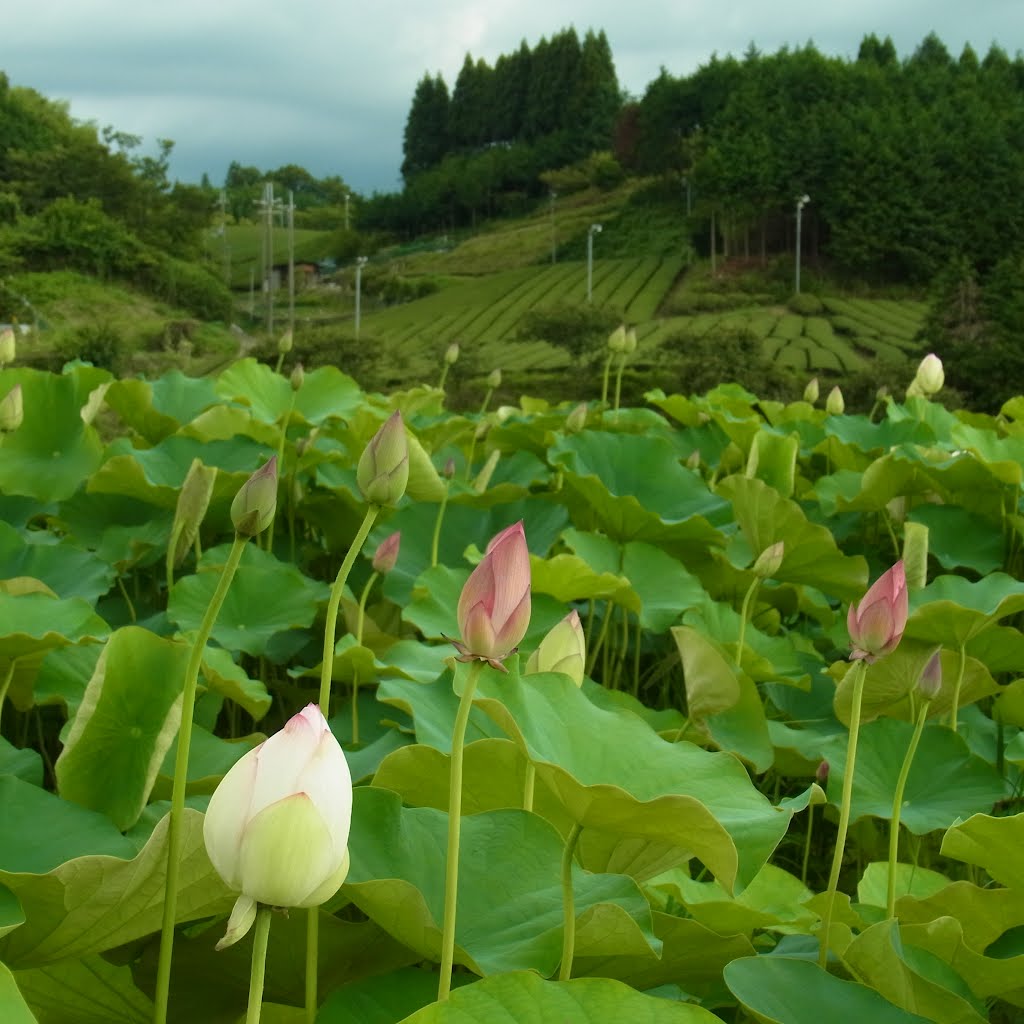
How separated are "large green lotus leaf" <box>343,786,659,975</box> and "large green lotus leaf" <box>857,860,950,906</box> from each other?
30 cm

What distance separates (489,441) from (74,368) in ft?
2.17

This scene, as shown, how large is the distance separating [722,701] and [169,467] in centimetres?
86

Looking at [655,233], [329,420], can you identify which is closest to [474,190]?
[655,233]

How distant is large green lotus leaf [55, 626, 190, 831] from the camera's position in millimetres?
634

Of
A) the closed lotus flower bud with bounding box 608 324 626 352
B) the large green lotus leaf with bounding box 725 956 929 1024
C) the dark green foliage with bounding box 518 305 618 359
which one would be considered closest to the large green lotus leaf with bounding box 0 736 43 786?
the large green lotus leaf with bounding box 725 956 929 1024

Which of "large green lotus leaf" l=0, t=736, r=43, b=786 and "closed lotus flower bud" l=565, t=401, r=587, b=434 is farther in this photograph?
"closed lotus flower bud" l=565, t=401, r=587, b=434

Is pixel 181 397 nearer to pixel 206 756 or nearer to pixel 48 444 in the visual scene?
pixel 48 444

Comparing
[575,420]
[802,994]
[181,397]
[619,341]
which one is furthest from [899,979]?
[619,341]

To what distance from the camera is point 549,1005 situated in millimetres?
396

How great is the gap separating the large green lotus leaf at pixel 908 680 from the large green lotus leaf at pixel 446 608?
0.28 m

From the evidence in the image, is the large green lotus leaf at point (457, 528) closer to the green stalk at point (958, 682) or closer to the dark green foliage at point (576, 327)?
the green stalk at point (958, 682)

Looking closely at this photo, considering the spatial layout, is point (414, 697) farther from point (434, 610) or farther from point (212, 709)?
point (434, 610)

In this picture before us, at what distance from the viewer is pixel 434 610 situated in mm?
1104

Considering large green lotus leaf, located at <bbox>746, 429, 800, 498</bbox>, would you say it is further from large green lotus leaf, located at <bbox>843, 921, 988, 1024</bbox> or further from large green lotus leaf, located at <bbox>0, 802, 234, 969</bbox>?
large green lotus leaf, located at <bbox>0, 802, 234, 969</bbox>
